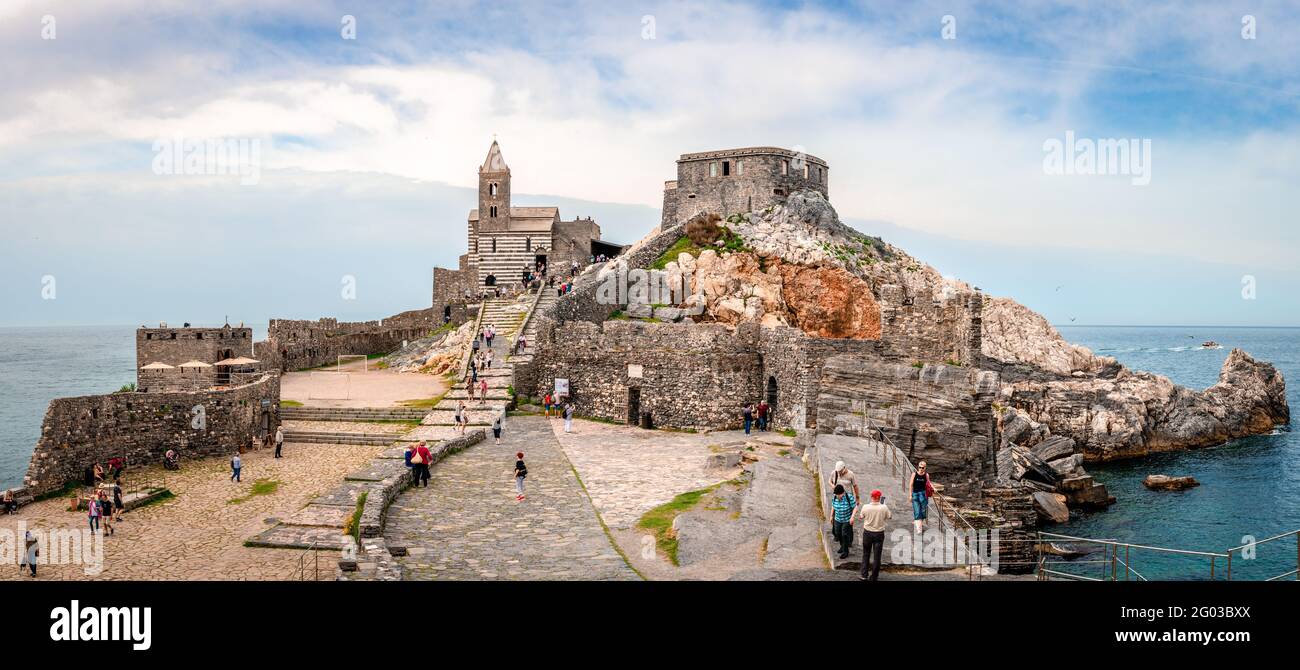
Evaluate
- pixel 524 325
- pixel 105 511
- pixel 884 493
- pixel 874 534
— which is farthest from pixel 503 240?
pixel 874 534

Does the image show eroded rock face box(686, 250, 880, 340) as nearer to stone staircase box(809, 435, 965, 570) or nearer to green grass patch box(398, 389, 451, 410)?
green grass patch box(398, 389, 451, 410)

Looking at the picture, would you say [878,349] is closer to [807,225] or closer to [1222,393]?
[807,225]

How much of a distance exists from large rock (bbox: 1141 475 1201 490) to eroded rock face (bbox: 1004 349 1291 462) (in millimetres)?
5678

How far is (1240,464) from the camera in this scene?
1513 inches

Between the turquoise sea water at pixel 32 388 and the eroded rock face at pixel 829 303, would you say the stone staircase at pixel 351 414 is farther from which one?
the eroded rock face at pixel 829 303

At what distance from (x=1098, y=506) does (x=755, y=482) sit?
754 inches

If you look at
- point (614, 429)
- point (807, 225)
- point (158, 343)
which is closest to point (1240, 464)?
point (807, 225)

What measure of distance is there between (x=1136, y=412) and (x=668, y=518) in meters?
35.2

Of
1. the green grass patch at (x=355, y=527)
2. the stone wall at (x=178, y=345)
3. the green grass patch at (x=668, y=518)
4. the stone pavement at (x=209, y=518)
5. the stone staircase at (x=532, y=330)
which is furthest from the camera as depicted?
the stone wall at (x=178, y=345)

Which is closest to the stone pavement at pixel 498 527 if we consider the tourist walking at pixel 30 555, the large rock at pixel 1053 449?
the tourist walking at pixel 30 555

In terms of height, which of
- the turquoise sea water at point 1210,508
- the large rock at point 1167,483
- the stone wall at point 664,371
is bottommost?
the turquoise sea water at point 1210,508

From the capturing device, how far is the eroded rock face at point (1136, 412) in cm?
4047

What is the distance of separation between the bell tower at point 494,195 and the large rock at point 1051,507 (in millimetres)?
33999
